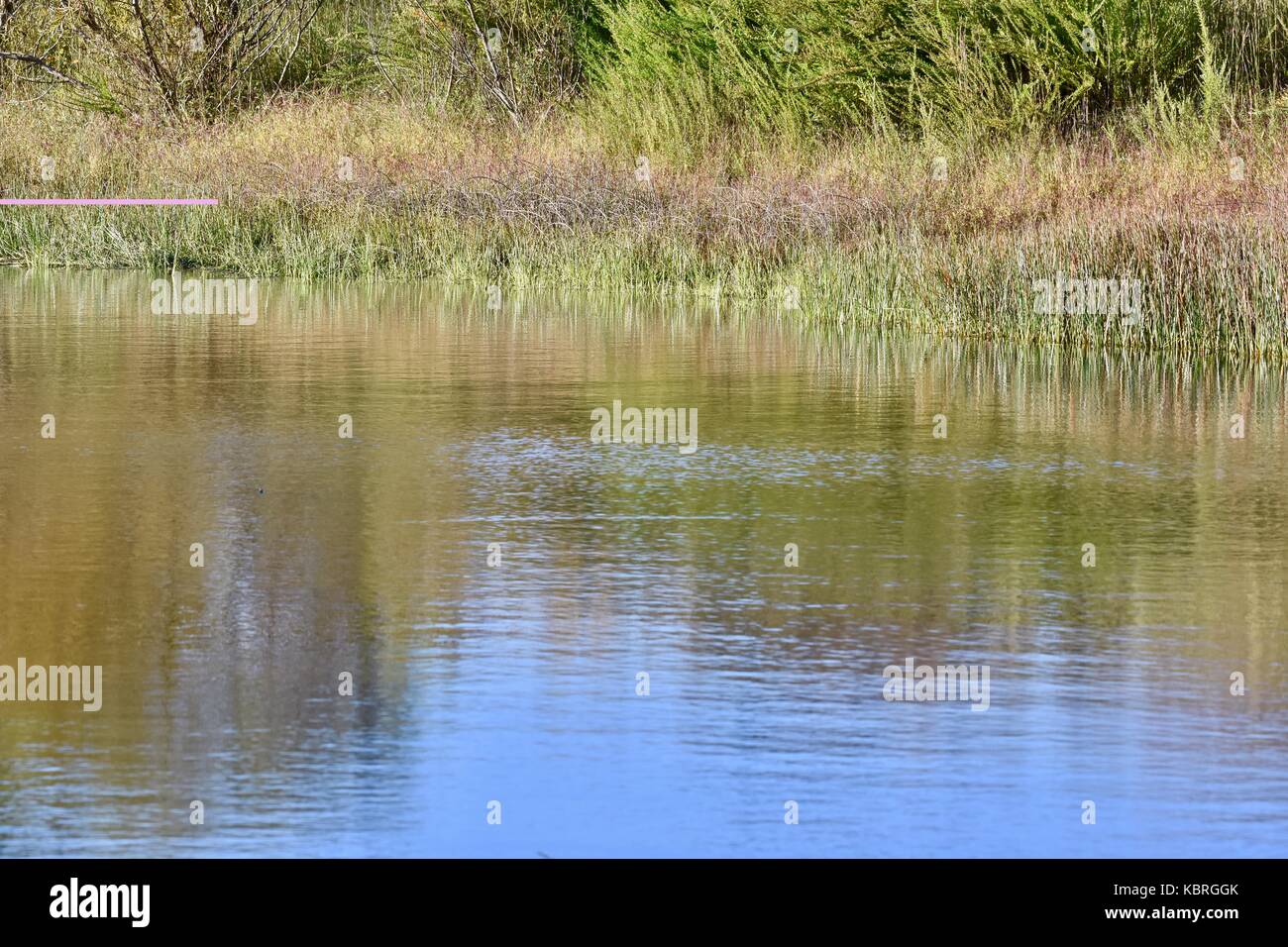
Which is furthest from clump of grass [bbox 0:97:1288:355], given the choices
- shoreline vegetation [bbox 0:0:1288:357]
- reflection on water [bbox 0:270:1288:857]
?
reflection on water [bbox 0:270:1288:857]

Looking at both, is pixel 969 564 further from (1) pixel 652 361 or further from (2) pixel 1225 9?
(2) pixel 1225 9

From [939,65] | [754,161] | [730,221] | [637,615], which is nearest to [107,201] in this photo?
[754,161]

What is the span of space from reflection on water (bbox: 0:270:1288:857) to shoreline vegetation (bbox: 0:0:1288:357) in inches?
129

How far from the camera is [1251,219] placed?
15969mm

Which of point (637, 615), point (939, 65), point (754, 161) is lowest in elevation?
point (637, 615)

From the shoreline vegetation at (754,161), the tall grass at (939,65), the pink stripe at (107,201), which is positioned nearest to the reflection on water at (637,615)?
the shoreline vegetation at (754,161)

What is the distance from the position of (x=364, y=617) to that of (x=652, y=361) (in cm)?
806

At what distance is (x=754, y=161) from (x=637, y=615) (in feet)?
63.2

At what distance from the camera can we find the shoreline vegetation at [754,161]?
1723 cm

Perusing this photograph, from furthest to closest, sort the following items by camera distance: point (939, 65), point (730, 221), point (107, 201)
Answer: point (107, 201) < point (939, 65) < point (730, 221)

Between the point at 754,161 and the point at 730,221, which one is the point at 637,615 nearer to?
the point at 730,221

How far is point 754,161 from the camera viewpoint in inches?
1030

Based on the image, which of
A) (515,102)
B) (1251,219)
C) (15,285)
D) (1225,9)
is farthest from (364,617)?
(515,102)

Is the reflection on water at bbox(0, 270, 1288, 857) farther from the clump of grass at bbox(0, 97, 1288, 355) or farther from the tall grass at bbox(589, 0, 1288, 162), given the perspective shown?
the tall grass at bbox(589, 0, 1288, 162)
